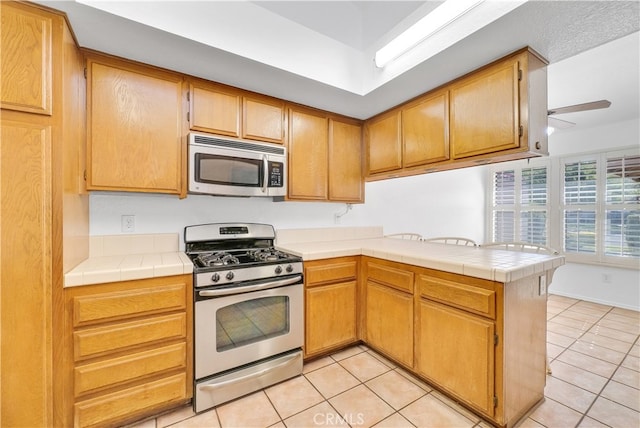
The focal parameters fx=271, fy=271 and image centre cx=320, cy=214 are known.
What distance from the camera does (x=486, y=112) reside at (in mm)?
1855

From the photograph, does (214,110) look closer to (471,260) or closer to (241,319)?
(241,319)

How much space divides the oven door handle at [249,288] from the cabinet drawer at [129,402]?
52cm

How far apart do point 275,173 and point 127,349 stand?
4.85 ft

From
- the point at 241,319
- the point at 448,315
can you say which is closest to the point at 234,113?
the point at 241,319

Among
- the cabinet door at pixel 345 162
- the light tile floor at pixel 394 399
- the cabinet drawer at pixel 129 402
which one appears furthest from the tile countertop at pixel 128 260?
the cabinet door at pixel 345 162

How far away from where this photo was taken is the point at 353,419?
5.19 feet

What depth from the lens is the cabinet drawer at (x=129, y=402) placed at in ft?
4.63

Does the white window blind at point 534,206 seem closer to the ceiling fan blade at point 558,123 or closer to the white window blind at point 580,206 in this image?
the white window blind at point 580,206

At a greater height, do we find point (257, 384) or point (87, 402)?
point (87, 402)

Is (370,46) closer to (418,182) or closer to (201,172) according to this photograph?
(201,172)

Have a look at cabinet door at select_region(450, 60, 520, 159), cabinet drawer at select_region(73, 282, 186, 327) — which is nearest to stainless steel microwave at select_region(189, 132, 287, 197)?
cabinet drawer at select_region(73, 282, 186, 327)

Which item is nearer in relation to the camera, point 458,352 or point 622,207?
point 458,352

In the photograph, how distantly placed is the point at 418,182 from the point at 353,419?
9.87ft

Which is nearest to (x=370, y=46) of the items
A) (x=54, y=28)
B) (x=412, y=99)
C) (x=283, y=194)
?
(x=412, y=99)
